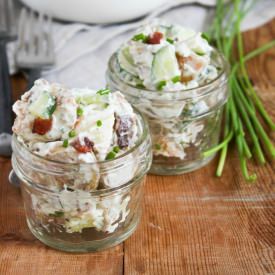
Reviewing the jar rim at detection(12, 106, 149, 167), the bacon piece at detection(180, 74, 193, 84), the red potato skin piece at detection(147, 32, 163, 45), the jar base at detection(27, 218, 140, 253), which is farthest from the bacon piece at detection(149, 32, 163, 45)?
the jar base at detection(27, 218, 140, 253)

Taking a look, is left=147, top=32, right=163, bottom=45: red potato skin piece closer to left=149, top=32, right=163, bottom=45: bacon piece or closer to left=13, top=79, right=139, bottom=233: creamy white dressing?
left=149, top=32, right=163, bottom=45: bacon piece

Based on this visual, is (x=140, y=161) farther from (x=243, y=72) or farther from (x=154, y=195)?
(x=243, y=72)

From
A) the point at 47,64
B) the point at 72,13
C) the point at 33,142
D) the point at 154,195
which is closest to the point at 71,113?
the point at 33,142

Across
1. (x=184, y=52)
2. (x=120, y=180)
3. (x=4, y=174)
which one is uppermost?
(x=184, y=52)

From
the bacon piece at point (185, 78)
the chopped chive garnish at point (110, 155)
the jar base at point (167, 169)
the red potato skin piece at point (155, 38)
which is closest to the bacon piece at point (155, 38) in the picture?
the red potato skin piece at point (155, 38)

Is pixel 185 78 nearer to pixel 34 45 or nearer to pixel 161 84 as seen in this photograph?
pixel 161 84

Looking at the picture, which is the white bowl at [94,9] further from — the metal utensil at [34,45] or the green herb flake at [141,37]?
the green herb flake at [141,37]
